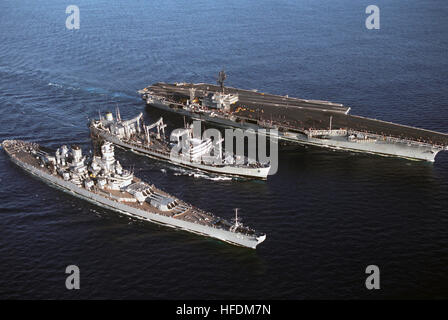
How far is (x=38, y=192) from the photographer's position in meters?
110

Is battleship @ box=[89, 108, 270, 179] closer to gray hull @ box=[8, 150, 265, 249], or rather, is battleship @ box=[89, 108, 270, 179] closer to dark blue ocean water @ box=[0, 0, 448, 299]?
dark blue ocean water @ box=[0, 0, 448, 299]

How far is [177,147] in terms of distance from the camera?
128m

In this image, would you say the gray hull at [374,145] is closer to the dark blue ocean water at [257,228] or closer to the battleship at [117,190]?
the dark blue ocean water at [257,228]

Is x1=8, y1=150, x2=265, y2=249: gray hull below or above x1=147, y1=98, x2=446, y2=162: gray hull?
above

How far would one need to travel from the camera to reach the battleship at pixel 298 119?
12679cm

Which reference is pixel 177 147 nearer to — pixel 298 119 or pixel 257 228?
pixel 298 119

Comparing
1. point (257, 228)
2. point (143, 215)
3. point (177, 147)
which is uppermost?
point (177, 147)

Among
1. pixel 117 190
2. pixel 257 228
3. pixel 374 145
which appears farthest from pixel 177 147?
pixel 374 145

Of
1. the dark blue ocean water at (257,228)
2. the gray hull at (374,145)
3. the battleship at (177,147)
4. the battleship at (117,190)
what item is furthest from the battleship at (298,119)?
the battleship at (117,190)

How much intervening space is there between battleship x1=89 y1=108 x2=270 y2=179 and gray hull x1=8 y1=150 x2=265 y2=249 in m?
21.9

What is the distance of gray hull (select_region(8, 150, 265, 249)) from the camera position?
293ft

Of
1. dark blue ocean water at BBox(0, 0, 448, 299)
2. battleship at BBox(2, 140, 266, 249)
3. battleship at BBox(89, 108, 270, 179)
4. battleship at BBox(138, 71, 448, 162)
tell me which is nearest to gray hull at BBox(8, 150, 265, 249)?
battleship at BBox(2, 140, 266, 249)

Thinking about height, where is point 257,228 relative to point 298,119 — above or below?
below

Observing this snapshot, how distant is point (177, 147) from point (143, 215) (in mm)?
33296
